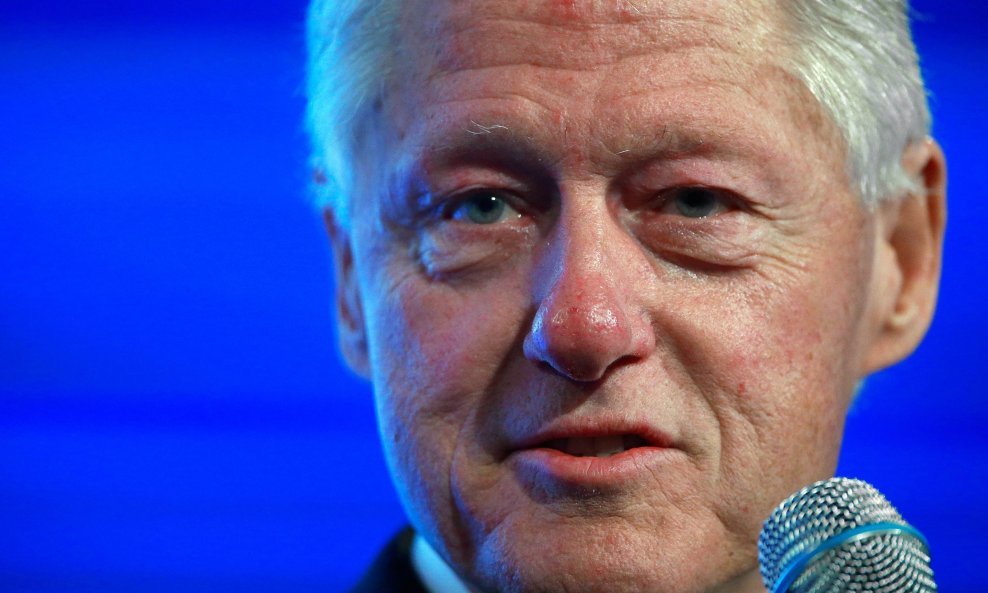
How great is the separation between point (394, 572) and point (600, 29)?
102cm

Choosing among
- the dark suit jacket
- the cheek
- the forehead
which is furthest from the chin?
the forehead

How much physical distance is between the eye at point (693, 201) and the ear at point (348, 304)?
25.8 inches

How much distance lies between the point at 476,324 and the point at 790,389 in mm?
472

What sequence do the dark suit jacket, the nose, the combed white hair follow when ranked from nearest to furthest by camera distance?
the nose, the combed white hair, the dark suit jacket

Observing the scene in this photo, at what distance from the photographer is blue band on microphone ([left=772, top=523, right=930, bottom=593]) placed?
4.17ft

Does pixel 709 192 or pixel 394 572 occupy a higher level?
pixel 709 192

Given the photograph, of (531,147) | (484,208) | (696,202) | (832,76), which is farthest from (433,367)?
(832,76)

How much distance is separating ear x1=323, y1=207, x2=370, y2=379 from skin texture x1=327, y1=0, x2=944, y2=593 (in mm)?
307

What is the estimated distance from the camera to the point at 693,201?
1943mm

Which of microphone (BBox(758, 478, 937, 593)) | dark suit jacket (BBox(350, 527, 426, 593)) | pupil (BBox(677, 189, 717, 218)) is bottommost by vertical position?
microphone (BBox(758, 478, 937, 593))

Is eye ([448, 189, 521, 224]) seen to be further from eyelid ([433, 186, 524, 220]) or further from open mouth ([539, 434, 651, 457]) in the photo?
open mouth ([539, 434, 651, 457])

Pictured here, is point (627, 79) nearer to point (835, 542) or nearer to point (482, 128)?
point (482, 128)

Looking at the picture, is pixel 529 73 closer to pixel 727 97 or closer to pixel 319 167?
pixel 727 97

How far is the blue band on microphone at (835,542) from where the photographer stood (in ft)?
4.17
